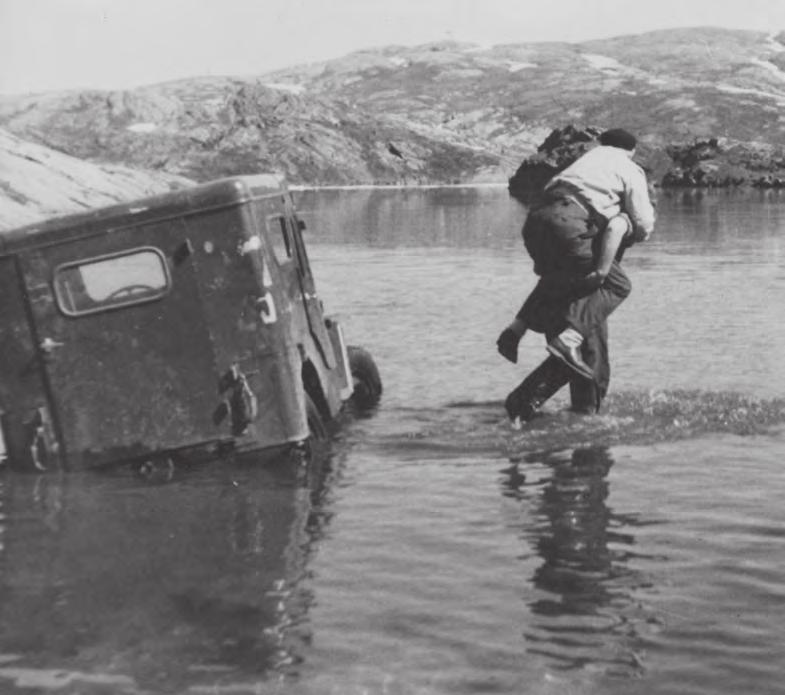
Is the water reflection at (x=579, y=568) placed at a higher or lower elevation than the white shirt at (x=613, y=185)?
lower

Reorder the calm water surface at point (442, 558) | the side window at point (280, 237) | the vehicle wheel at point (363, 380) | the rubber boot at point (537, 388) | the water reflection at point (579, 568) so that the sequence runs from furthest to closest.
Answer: the vehicle wheel at point (363, 380) < the rubber boot at point (537, 388) < the side window at point (280, 237) < the water reflection at point (579, 568) < the calm water surface at point (442, 558)

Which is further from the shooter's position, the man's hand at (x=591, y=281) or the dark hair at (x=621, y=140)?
the dark hair at (x=621, y=140)

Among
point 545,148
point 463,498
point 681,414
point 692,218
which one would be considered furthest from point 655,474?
point 545,148

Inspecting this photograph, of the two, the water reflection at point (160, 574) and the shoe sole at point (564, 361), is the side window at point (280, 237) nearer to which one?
the water reflection at point (160, 574)

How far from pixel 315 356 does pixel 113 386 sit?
6.00 feet

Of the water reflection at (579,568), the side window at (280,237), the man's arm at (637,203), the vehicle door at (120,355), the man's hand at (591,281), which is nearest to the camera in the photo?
the water reflection at (579,568)

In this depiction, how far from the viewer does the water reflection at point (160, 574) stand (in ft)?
20.2

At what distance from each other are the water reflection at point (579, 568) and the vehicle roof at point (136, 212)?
117 inches

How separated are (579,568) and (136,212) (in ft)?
14.1

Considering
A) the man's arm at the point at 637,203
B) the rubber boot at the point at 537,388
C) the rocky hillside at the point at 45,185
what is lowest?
the rocky hillside at the point at 45,185

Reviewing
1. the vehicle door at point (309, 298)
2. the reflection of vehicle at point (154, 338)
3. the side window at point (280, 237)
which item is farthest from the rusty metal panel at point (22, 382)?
the vehicle door at point (309, 298)

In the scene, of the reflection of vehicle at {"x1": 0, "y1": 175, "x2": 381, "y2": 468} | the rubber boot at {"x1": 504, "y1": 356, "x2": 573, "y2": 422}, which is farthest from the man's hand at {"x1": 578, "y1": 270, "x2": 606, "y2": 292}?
the reflection of vehicle at {"x1": 0, "y1": 175, "x2": 381, "y2": 468}

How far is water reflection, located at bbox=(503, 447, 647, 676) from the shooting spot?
20.1 ft

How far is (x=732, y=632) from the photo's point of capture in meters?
6.29
